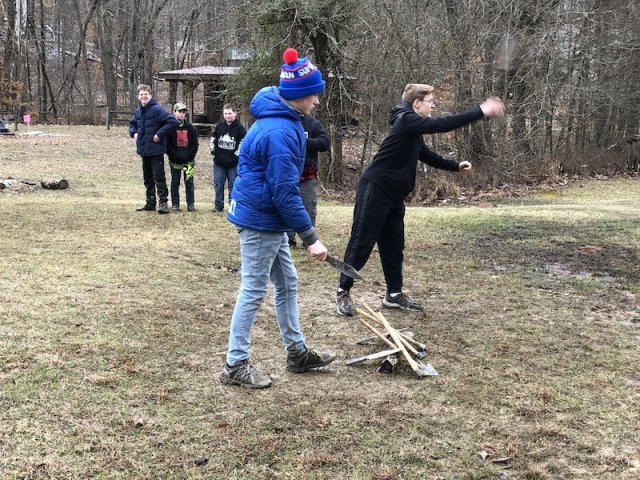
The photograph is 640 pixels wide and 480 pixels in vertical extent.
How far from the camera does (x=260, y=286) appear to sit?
4062mm

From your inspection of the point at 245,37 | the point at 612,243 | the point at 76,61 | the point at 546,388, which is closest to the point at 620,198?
the point at 612,243

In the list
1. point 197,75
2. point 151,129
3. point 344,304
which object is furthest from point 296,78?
point 197,75

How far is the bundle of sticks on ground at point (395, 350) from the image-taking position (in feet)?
14.5

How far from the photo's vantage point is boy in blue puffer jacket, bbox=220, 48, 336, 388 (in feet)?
12.5

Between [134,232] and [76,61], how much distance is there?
115ft

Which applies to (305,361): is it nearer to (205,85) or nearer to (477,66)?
(477,66)

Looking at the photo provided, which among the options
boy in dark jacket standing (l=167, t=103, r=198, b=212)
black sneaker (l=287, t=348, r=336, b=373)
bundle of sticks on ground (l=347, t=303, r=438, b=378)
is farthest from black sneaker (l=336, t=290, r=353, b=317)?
boy in dark jacket standing (l=167, t=103, r=198, b=212)

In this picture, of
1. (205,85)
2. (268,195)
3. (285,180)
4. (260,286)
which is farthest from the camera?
(205,85)

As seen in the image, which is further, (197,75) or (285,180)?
(197,75)

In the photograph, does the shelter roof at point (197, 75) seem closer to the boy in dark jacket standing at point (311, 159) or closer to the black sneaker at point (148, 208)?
the black sneaker at point (148, 208)

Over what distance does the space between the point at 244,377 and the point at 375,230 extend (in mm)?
1977

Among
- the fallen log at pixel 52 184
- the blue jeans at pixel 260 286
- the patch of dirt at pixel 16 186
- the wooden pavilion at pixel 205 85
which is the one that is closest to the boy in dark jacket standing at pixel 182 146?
the patch of dirt at pixel 16 186

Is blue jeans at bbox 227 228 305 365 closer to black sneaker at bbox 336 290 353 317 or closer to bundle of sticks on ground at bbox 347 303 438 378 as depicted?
bundle of sticks on ground at bbox 347 303 438 378

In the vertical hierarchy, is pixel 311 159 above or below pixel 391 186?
above
